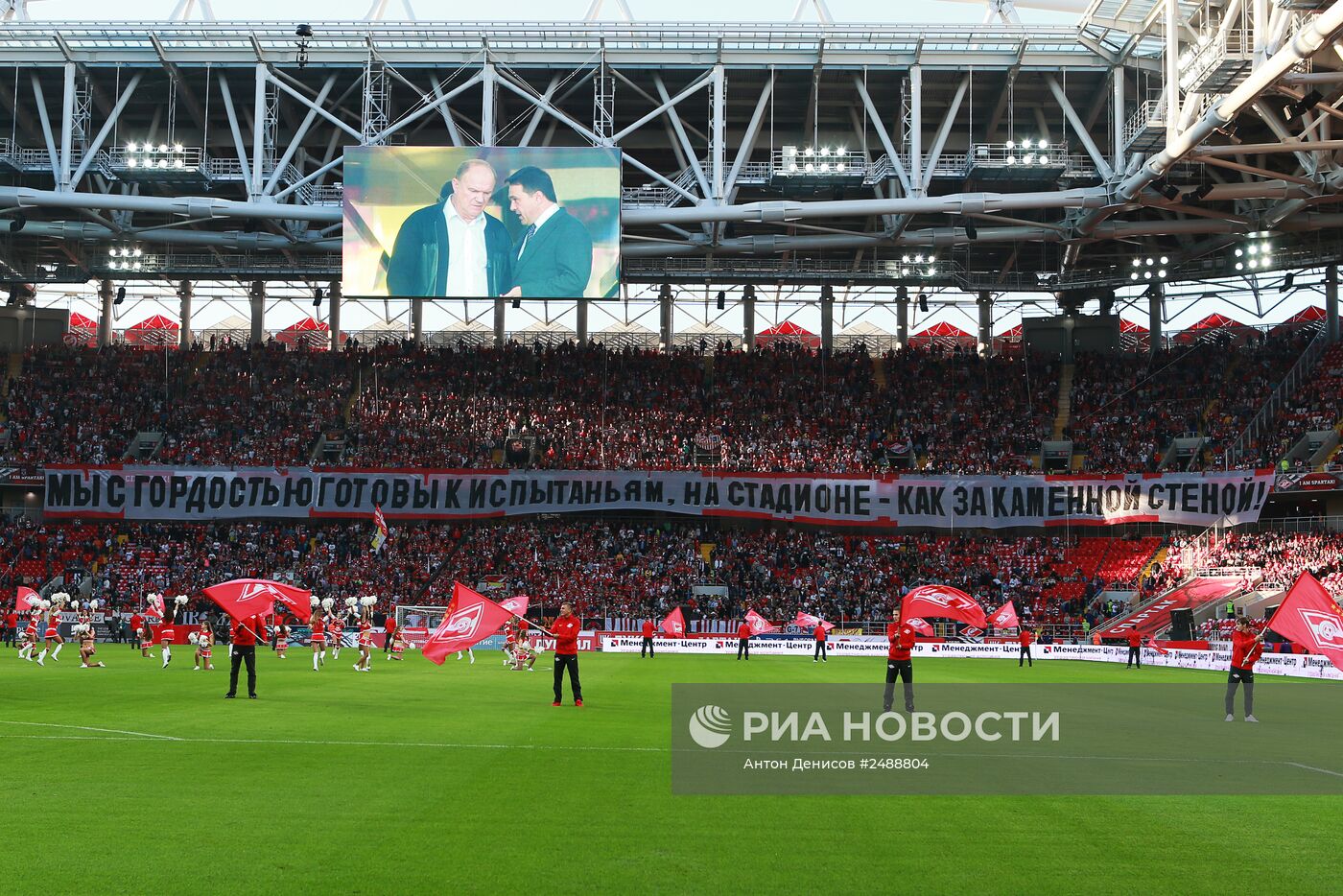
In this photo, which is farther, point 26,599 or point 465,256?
point 465,256

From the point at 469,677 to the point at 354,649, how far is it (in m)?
19.0

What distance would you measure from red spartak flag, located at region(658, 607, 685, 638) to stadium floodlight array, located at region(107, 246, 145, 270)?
38.8 m

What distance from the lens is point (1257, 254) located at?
67.6 metres

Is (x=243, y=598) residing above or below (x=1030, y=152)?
below

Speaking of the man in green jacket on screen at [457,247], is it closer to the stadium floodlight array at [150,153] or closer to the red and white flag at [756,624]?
the stadium floodlight array at [150,153]

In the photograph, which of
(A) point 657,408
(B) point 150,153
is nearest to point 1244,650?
(A) point 657,408

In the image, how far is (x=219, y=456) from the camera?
66.4 m

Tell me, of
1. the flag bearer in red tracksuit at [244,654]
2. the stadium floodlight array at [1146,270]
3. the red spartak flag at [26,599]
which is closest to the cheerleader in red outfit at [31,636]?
the red spartak flag at [26,599]

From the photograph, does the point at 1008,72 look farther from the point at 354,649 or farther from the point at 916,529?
the point at 354,649

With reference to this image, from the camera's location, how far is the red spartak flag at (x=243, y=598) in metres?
27.1

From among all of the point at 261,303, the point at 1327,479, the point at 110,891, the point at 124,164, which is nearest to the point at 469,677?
the point at 110,891

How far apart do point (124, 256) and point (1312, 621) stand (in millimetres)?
65490

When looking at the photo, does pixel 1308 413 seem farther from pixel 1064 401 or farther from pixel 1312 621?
pixel 1312 621

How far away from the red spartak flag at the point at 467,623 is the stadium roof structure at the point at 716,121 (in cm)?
2678
